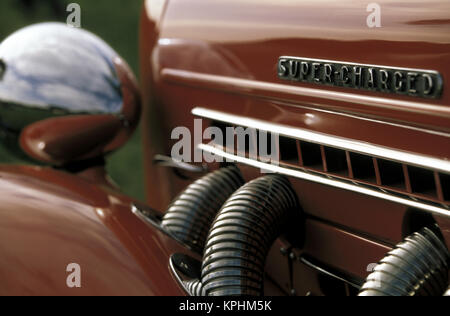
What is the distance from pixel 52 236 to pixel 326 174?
71 cm

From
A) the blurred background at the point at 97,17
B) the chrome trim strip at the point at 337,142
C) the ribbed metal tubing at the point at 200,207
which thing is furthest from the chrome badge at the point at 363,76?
the blurred background at the point at 97,17

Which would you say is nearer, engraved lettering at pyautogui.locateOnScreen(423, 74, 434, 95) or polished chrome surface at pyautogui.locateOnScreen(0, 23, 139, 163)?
engraved lettering at pyautogui.locateOnScreen(423, 74, 434, 95)

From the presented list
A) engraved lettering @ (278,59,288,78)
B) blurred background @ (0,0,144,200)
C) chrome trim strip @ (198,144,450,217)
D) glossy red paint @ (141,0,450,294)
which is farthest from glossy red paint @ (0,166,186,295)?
blurred background @ (0,0,144,200)

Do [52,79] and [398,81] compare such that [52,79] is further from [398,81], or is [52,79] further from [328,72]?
[398,81]

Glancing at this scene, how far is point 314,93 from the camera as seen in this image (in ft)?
5.14

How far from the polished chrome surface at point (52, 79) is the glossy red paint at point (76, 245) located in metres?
0.41

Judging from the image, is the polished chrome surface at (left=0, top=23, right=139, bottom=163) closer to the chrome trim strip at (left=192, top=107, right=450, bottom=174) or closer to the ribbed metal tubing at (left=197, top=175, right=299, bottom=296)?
the chrome trim strip at (left=192, top=107, right=450, bottom=174)

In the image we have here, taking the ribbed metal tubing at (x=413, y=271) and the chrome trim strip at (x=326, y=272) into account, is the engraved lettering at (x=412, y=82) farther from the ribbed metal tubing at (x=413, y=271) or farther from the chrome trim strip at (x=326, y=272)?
the chrome trim strip at (x=326, y=272)

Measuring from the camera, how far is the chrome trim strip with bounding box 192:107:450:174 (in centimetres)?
130

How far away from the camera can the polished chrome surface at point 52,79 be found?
214cm

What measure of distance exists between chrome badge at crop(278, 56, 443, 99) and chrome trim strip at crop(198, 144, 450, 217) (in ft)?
0.76

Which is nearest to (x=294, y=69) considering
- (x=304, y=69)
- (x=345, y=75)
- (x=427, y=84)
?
(x=304, y=69)

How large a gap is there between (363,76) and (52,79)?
1.14 meters

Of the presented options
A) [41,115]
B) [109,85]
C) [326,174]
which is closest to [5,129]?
[41,115]
